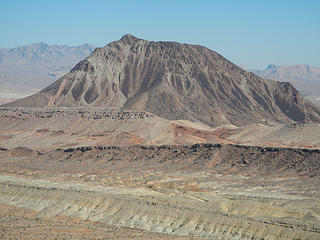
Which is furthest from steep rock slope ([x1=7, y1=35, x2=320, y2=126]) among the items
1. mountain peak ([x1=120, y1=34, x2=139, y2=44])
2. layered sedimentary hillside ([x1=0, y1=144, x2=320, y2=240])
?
layered sedimentary hillside ([x1=0, y1=144, x2=320, y2=240])

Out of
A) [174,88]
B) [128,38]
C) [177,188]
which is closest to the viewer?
[177,188]

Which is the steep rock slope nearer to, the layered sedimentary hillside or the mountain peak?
the mountain peak

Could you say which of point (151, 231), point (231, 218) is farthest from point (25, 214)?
point (231, 218)

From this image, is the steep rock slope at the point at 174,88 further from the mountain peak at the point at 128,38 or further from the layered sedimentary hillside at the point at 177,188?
Result: the layered sedimentary hillside at the point at 177,188

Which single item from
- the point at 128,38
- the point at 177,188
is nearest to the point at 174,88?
the point at 128,38

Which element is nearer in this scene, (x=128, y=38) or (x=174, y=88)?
(x=174, y=88)

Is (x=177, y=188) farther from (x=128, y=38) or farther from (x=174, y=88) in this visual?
(x=128, y=38)

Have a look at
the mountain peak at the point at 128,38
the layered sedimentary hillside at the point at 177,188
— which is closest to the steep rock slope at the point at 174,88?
the mountain peak at the point at 128,38

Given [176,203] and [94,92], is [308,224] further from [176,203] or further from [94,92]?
[94,92]
